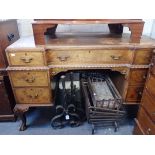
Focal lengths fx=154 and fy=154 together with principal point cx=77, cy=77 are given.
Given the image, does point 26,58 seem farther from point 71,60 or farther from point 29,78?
point 71,60

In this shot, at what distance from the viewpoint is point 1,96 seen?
1.47 metres

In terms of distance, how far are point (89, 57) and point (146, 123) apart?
0.66 m

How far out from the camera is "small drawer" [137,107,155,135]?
3.55 feet

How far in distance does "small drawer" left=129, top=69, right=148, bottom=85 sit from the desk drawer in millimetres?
108

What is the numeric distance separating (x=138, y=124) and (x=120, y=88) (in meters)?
0.35

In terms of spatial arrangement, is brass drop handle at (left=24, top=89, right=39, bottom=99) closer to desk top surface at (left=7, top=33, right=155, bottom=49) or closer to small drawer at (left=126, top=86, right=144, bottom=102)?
desk top surface at (left=7, top=33, right=155, bottom=49)

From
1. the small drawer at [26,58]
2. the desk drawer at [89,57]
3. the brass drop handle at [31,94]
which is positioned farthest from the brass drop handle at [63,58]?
the brass drop handle at [31,94]

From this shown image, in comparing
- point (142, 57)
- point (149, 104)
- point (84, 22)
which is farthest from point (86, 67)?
point (149, 104)

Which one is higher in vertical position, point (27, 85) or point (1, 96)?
point (27, 85)

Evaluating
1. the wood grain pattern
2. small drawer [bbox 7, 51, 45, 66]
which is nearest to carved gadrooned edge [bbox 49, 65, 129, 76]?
small drawer [bbox 7, 51, 45, 66]

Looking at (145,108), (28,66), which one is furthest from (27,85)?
(145,108)

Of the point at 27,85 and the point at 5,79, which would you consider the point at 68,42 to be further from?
the point at 5,79

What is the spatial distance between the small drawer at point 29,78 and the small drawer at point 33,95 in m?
0.05
